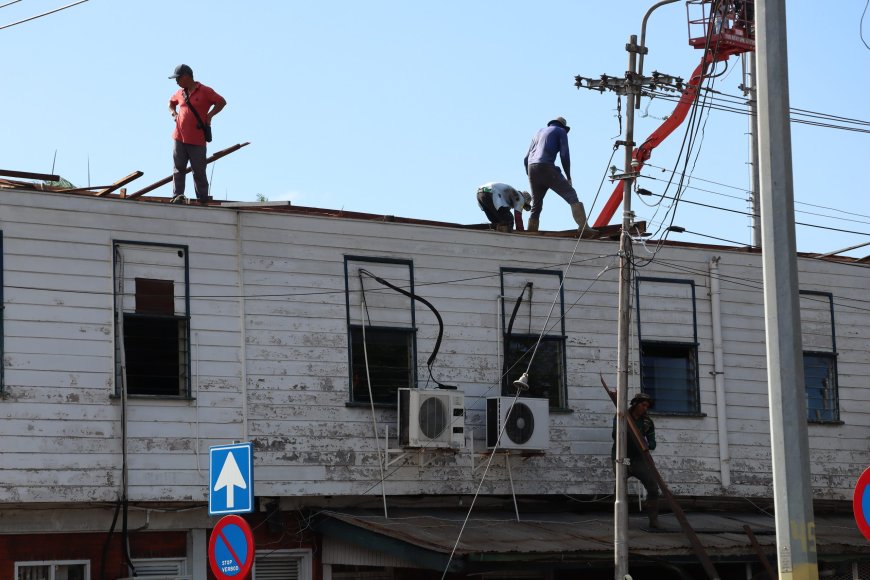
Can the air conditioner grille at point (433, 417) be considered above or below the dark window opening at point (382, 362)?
below

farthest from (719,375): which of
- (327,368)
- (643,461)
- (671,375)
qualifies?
(327,368)

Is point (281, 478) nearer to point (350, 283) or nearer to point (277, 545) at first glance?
point (277, 545)

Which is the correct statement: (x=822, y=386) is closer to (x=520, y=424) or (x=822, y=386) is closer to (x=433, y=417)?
(x=520, y=424)

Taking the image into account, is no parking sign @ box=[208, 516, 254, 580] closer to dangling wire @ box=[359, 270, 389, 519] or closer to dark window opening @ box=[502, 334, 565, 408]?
dangling wire @ box=[359, 270, 389, 519]

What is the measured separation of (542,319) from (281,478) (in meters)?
4.80

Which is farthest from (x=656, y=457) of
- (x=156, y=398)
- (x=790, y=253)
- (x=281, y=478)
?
(x=790, y=253)

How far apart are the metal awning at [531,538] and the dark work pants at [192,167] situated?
190 inches

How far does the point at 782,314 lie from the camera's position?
446 inches

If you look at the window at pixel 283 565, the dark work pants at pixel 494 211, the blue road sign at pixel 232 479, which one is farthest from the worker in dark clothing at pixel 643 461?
the blue road sign at pixel 232 479

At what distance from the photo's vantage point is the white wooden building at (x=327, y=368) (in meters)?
17.6

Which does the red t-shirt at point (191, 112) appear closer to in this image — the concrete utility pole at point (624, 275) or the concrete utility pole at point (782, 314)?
the concrete utility pole at point (624, 275)

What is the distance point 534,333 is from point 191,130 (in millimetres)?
5761

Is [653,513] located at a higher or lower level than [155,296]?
lower

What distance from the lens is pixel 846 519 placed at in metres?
22.8
